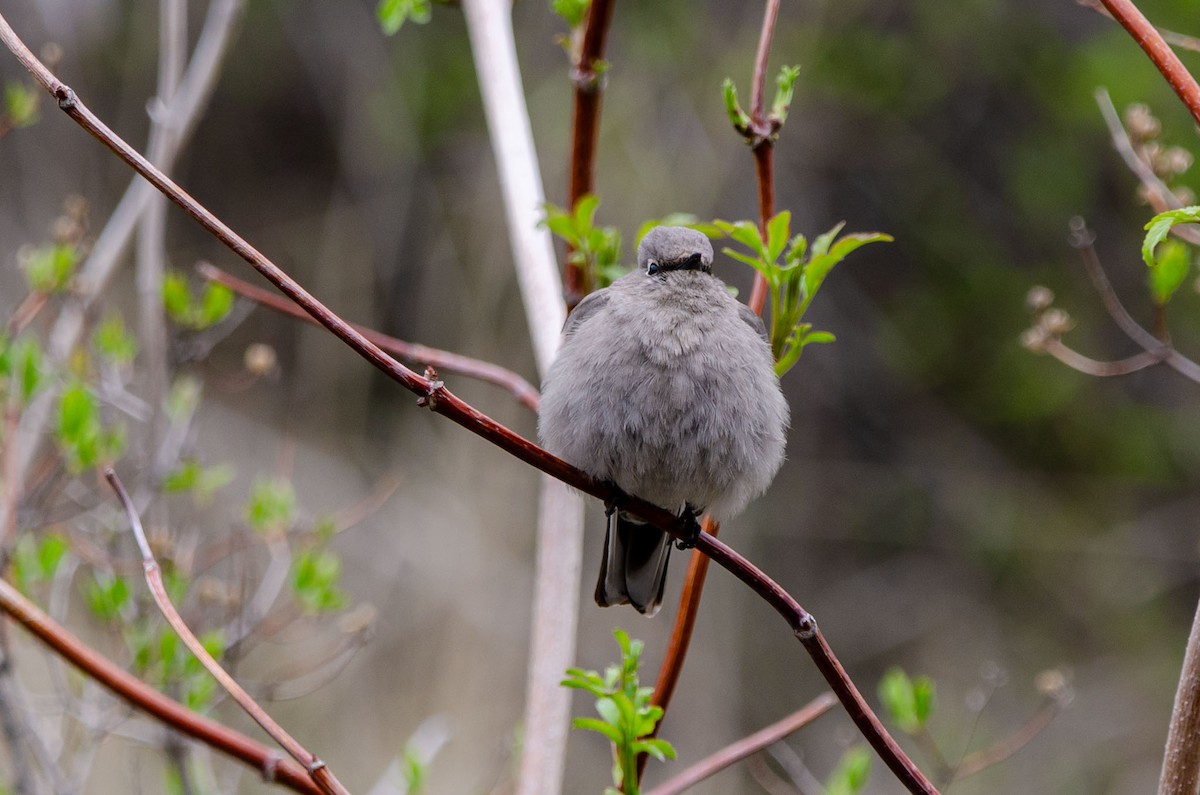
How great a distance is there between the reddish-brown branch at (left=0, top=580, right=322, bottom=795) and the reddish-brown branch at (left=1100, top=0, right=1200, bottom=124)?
185 cm

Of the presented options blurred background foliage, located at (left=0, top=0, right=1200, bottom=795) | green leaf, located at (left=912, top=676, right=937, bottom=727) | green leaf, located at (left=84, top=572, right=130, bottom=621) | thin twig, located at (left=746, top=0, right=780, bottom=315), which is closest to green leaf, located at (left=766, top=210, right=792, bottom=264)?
thin twig, located at (left=746, top=0, right=780, bottom=315)

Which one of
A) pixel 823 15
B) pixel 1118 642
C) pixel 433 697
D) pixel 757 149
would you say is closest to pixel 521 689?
pixel 433 697

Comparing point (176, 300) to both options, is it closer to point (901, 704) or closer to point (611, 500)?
point (611, 500)

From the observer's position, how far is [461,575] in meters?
8.98

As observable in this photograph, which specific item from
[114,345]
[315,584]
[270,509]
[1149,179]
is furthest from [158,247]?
[1149,179]

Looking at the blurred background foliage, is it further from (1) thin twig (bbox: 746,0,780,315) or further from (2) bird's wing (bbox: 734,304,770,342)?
(1) thin twig (bbox: 746,0,780,315)

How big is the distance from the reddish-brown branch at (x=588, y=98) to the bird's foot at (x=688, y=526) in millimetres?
698

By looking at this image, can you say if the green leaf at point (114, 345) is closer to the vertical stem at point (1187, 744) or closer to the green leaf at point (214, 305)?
the green leaf at point (214, 305)

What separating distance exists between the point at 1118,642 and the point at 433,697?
609 cm

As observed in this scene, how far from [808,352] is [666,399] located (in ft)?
23.2

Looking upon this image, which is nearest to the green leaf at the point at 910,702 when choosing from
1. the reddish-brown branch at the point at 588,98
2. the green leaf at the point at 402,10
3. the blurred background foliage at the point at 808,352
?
the reddish-brown branch at the point at 588,98

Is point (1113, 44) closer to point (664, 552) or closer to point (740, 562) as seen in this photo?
point (664, 552)

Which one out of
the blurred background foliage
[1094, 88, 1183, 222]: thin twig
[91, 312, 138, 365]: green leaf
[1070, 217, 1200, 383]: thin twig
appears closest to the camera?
[1070, 217, 1200, 383]: thin twig

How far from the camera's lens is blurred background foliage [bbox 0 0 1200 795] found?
8.72 meters
